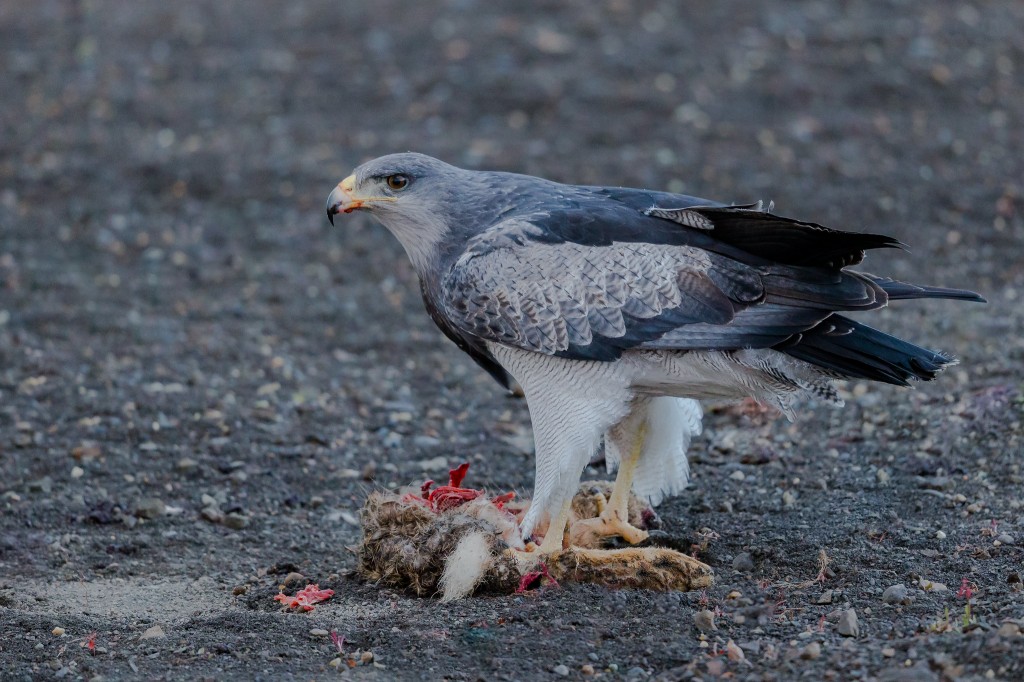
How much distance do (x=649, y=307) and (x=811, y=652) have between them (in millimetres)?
1479

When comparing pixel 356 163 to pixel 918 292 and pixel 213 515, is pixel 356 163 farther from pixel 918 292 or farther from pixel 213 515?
pixel 918 292

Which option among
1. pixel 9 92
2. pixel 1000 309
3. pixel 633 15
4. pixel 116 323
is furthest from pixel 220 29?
pixel 1000 309

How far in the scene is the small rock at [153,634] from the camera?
15.9 feet

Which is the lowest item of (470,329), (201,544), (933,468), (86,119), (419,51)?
(201,544)

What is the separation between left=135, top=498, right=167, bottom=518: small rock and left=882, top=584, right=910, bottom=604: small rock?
3.41 meters

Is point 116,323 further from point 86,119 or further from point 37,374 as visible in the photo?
point 86,119

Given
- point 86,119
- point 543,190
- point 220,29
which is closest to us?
point 543,190

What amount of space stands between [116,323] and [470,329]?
4.02 meters

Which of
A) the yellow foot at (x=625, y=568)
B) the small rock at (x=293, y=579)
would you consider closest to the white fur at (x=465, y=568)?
the yellow foot at (x=625, y=568)

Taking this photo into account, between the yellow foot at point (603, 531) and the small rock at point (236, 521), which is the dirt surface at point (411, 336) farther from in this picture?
the yellow foot at point (603, 531)

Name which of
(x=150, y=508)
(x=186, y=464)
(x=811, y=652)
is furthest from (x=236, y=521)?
(x=811, y=652)

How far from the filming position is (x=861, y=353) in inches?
195

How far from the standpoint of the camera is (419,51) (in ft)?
40.8

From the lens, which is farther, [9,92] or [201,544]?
[9,92]
